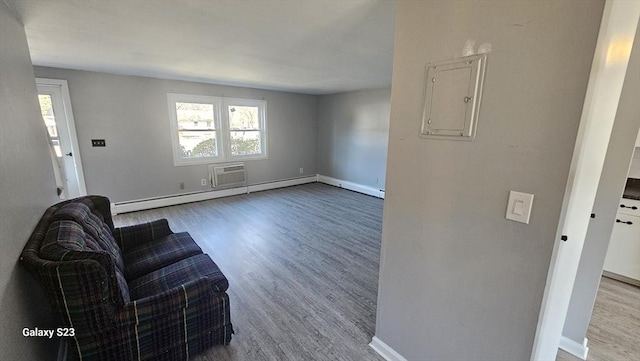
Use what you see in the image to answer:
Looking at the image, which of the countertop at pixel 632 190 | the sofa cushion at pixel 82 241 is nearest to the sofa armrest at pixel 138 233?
the sofa cushion at pixel 82 241

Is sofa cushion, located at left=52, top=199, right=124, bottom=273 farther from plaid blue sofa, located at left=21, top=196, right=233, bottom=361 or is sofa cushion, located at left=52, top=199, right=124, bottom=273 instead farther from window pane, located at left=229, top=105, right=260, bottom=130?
window pane, located at left=229, top=105, right=260, bottom=130

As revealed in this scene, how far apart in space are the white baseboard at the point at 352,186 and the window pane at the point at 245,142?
1.93m

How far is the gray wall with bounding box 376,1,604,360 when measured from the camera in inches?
37.4

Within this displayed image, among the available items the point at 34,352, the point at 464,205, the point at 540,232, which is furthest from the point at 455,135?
the point at 34,352

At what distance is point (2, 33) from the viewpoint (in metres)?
1.44

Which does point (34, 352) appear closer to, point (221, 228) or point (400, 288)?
point (400, 288)

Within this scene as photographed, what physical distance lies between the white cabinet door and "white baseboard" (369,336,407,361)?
2438mm

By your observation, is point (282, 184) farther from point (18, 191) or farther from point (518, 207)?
point (518, 207)

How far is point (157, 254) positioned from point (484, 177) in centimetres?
240

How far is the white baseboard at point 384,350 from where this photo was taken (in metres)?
1.66

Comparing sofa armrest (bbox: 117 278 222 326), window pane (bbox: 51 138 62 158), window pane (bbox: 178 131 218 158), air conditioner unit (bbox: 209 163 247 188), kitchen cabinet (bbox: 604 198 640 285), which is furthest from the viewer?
air conditioner unit (bbox: 209 163 247 188)

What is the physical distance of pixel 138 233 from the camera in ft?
7.72

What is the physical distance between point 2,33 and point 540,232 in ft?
9.50

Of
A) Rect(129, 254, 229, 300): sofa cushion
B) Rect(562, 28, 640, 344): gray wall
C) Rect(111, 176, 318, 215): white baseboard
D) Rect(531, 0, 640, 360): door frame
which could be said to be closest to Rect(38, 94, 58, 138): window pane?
Rect(111, 176, 318, 215): white baseboard
